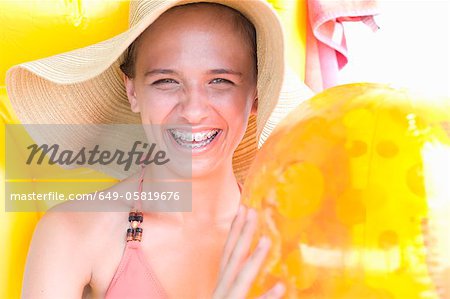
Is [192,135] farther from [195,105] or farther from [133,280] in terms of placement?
[133,280]

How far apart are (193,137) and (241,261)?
1.19ft

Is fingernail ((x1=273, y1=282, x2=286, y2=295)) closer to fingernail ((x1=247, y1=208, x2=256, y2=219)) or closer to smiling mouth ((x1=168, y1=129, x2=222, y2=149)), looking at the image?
fingernail ((x1=247, y1=208, x2=256, y2=219))

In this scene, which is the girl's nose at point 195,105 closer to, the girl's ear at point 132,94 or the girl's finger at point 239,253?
the girl's ear at point 132,94

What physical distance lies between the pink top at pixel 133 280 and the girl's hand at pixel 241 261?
357mm

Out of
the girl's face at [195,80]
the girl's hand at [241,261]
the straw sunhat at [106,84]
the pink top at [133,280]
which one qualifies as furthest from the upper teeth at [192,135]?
the girl's hand at [241,261]

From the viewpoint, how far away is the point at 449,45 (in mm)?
2195

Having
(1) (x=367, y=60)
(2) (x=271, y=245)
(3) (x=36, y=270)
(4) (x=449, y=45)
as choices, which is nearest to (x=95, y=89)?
(3) (x=36, y=270)

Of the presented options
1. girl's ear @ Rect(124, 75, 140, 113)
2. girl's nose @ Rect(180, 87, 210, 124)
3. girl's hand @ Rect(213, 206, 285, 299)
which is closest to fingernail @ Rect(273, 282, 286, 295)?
girl's hand @ Rect(213, 206, 285, 299)

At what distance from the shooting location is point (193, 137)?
1021 mm

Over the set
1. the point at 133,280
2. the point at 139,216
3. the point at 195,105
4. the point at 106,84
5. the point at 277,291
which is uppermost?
Result: the point at 106,84

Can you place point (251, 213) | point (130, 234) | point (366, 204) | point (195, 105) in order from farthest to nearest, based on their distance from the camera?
point (130, 234) < point (195, 105) < point (251, 213) < point (366, 204)

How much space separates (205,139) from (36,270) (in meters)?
0.36

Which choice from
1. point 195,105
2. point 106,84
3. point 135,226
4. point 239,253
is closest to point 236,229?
point 239,253

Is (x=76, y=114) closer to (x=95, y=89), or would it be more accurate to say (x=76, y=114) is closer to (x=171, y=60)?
(x=95, y=89)
